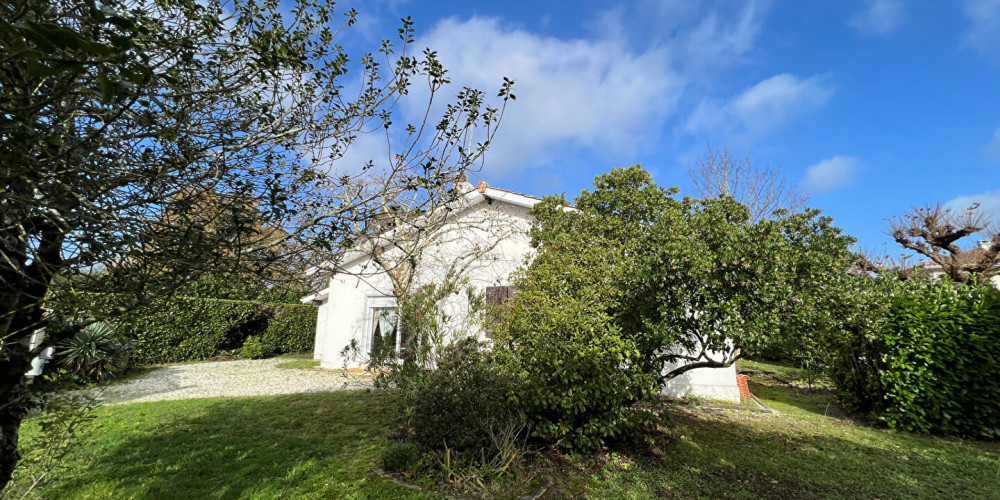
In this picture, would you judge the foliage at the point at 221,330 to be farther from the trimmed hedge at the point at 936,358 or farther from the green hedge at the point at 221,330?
the trimmed hedge at the point at 936,358

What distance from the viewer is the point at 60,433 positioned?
3.12m

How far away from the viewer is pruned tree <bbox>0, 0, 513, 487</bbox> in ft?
5.87

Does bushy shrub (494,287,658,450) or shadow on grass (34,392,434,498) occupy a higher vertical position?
bushy shrub (494,287,658,450)

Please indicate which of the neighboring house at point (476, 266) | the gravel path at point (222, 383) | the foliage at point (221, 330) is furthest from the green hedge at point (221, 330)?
the neighboring house at point (476, 266)

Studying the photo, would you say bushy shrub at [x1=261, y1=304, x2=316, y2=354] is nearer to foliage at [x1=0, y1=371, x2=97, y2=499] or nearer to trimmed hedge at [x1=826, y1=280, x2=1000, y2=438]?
foliage at [x1=0, y1=371, x2=97, y2=499]

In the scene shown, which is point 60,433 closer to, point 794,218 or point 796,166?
point 794,218

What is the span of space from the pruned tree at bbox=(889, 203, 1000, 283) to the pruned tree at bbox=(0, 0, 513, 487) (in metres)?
18.9

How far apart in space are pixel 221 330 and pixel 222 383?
6.60m

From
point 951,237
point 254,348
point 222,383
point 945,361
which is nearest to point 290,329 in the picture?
point 254,348

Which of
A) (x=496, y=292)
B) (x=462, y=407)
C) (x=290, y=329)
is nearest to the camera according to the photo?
(x=462, y=407)

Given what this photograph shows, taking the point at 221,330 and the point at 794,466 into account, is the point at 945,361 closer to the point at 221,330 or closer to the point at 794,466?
the point at 794,466

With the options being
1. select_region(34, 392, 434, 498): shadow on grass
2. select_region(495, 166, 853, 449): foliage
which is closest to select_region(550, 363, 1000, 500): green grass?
select_region(495, 166, 853, 449): foliage

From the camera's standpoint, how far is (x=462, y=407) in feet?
17.9

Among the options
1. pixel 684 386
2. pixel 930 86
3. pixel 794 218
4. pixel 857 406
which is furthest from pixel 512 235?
pixel 930 86
